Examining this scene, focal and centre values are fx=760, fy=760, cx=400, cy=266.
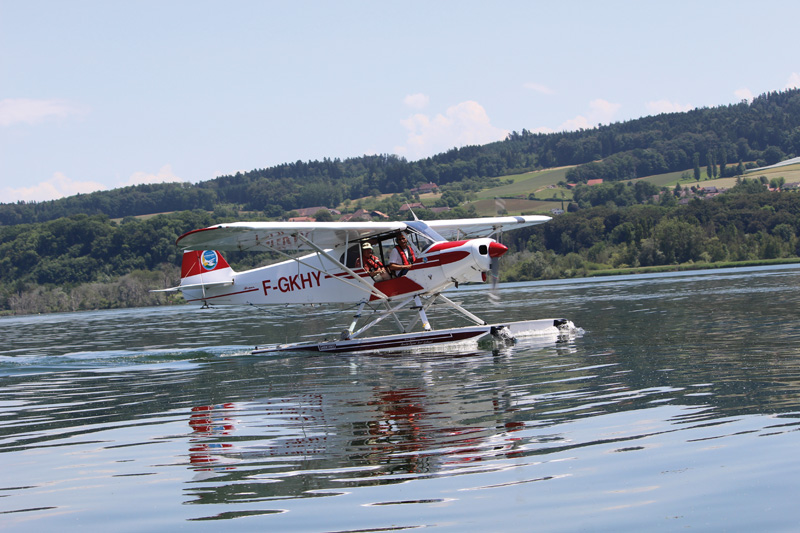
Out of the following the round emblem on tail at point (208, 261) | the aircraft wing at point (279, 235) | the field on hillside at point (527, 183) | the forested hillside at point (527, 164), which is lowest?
the round emblem on tail at point (208, 261)

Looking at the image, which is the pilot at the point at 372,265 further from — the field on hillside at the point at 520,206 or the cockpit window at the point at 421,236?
the field on hillside at the point at 520,206

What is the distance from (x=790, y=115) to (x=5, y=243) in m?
145

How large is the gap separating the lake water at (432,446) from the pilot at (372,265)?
301 cm

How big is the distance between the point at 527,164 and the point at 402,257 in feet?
496

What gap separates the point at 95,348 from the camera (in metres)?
19.2

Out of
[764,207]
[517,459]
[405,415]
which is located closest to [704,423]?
[517,459]

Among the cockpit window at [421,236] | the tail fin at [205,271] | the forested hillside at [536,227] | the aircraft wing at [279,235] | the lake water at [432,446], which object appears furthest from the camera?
the forested hillside at [536,227]

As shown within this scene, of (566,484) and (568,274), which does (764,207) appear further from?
(566,484)

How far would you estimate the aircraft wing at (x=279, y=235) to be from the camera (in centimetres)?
1240

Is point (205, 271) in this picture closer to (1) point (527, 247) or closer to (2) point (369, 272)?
(2) point (369, 272)

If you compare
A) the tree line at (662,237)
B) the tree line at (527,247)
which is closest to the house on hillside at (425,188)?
the tree line at (527,247)

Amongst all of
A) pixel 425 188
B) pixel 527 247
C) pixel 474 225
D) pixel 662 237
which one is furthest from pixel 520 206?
pixel 474 225

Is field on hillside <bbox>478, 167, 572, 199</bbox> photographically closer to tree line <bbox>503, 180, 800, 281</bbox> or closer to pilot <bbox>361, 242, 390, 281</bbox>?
tree line <bbox>503, 180, 800, 281</bbox>

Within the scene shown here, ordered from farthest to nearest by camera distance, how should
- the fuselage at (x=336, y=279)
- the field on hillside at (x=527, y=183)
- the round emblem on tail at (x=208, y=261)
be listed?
the field on hillside at (x=527, y=183)
the round emblem on tail at (x=208, y=261)
the fuselage at (x=336, y=279)
